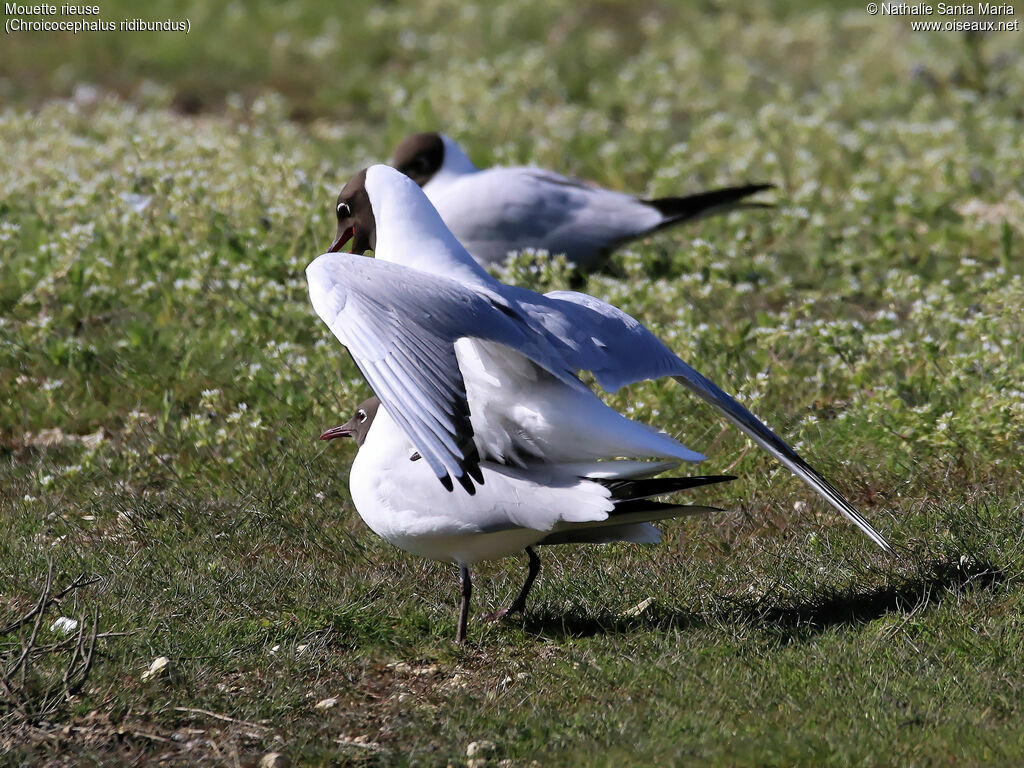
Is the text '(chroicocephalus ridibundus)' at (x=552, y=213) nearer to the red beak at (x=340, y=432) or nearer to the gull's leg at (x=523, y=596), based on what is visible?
the red beak at (x=340, y=432)

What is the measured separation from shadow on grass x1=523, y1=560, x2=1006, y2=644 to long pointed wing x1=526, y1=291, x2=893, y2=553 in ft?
0.47

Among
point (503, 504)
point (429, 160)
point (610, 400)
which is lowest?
point (610, 400)

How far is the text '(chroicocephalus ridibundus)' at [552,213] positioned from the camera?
6.80 metres

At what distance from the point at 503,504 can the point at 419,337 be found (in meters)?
0.48

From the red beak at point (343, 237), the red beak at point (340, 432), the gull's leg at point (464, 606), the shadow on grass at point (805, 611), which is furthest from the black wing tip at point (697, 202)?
the gull's leg at point (464, 606)

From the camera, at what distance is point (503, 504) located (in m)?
3.49

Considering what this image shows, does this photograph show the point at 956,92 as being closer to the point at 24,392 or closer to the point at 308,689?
the point at 24,392

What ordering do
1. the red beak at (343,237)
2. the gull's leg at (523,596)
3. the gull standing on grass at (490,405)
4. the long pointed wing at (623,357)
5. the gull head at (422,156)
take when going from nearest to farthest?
the gull standing on grass at (490,405) < the long pointed wing at (623,357) < the gull's leg at (523,596) < the red beak at (343,237) < the gull head at (422,156)

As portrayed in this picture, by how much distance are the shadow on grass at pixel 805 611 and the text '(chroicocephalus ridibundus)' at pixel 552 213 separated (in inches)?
127

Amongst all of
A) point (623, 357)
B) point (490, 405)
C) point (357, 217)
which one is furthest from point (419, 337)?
point (357, 217)

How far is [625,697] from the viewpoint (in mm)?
3326

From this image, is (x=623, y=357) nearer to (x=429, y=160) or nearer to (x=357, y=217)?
(x=357, y=217)

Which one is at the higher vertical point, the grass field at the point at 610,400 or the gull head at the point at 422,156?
the gull head at the point at 422,156

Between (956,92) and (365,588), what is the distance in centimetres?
651
